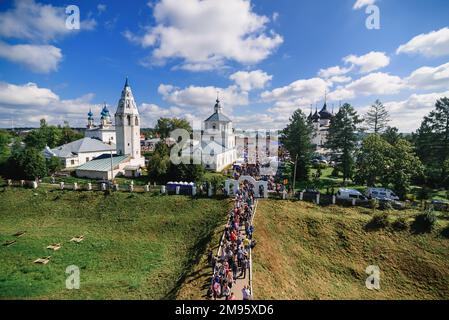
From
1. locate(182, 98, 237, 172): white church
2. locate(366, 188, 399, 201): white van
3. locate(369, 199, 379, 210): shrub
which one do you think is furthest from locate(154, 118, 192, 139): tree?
locate(369, 199, 379, 210): shrub

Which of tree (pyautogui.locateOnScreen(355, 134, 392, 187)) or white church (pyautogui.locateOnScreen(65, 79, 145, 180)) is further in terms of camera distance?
white church (pyautogui.locateOnScreen(65, 79, 145, 180))

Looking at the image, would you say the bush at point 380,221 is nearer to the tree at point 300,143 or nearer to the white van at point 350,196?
the white van at point 350,196

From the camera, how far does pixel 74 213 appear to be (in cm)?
2377

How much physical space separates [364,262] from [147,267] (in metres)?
14.3

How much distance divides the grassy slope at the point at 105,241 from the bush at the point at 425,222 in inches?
591

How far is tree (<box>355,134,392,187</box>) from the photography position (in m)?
27.0

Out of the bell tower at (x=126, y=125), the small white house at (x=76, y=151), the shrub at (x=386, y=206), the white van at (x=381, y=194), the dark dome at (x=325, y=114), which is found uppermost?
the dark dome at (x=325, y=114)

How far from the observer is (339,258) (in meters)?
16.6

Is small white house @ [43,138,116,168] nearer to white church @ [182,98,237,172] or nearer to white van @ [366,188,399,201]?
white church @ [182,98,237,172]

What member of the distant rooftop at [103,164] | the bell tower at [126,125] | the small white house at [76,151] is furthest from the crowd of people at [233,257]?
the small white house at [76,151]

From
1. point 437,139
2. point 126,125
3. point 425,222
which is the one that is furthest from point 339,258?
point 126,125

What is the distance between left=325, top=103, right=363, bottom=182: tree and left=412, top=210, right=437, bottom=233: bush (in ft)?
50.7

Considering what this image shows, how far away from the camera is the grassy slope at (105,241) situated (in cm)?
1382

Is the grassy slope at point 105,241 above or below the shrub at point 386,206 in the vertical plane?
below
